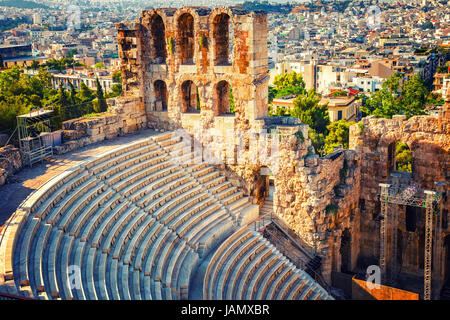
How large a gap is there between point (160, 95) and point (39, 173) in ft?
27.0

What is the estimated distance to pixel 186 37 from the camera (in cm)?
2472

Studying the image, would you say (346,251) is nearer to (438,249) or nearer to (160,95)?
(438,249)

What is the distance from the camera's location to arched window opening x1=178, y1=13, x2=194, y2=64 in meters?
24.4

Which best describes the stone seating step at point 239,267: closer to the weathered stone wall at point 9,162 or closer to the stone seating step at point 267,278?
the stone seating step at point 267,278

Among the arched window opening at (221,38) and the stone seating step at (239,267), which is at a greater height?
the arched window opening at (221,38)

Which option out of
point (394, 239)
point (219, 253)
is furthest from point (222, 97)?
point (394, 239)

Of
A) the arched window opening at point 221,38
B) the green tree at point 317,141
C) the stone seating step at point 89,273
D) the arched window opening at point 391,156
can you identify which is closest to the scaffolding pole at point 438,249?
the arched window opening at point 391,156

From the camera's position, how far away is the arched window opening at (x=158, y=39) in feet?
81.6

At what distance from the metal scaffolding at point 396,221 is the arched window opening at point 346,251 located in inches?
55.8

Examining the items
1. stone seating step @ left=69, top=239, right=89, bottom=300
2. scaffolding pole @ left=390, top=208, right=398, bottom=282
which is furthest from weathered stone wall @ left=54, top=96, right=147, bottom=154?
scaffolding pole @ left=390, top=208, right=398, bottom=282

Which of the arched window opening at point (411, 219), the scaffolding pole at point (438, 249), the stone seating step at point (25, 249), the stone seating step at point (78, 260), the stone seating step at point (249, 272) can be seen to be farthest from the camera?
the arched window opening at point (411, 219)

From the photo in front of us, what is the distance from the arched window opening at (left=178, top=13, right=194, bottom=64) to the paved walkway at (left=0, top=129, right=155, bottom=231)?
4.12m
